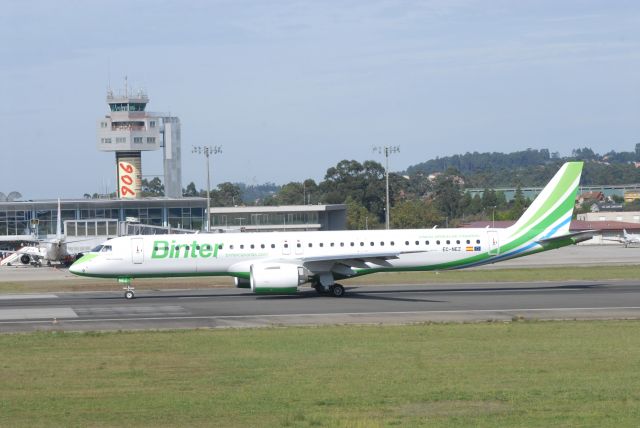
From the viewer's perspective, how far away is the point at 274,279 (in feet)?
122

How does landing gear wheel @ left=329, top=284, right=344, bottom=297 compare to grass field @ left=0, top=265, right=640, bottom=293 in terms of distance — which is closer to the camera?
landing gear wheel @ left=329, top=284, right=344, bottom=297

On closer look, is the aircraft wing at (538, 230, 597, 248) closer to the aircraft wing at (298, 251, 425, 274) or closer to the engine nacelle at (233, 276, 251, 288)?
the aircraft wing at (298, 251, 425, 274)

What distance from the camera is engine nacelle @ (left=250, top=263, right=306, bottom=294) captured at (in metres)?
37.2

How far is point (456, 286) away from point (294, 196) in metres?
150

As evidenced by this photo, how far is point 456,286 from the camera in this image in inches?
1705

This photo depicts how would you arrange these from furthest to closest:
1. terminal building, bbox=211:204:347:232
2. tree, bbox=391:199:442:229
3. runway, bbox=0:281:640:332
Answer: tree, bbox=391:199:442:229 → terminal building, bbox=211:204:347:232 → runway, bbox=0:281:640:332

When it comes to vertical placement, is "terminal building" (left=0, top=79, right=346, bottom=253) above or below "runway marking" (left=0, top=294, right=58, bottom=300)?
above

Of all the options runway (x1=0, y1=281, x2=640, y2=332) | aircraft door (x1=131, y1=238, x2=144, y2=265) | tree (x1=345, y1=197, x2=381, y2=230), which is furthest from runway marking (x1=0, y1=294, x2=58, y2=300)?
tree (x1=345, y1=197, x2=381, y2=230)

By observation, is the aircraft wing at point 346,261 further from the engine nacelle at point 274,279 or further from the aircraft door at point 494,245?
the aircraft door at point 494,245

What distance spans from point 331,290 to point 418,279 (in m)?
10.7

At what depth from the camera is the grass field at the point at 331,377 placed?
14.8 meters

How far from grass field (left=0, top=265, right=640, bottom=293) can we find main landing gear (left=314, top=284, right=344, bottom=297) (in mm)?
7371

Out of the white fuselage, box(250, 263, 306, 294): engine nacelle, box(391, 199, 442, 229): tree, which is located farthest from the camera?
box(391, 199, 442, 229): tree

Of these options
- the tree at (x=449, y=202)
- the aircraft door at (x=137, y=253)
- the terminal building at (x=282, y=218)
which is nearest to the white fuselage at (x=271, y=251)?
the aircraft door at (x=137, y=253)
